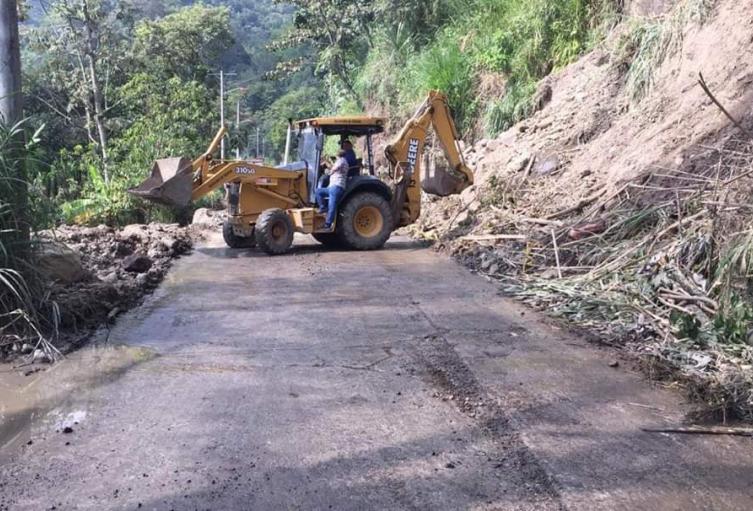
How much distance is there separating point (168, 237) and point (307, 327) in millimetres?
7223

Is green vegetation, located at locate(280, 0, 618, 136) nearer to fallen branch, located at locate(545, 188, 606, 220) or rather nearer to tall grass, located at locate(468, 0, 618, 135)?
tall grass, located at locate(468, 0, 618, 135)

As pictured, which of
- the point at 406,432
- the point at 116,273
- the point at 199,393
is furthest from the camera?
the point at 116,273

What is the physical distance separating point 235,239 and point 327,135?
259cm

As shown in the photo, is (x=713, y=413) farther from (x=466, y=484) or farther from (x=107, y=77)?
(x=107, y=77)

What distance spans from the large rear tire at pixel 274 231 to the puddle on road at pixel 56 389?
585cm

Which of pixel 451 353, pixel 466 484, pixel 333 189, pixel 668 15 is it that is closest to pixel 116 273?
pixel 333 189

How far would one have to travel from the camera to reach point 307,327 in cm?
749

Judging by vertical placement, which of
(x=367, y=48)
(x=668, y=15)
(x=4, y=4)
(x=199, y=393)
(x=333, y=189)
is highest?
(x=367, y=48)

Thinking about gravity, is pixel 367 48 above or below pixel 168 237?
above

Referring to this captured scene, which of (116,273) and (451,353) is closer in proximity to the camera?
(451,353)

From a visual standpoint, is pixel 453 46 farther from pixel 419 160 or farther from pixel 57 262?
pixel 57 262

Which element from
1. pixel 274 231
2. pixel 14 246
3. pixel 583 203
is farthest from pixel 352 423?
pixel 274 231

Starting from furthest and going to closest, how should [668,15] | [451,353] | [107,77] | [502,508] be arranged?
[107,77], [668,15], [451,353], [502,508]

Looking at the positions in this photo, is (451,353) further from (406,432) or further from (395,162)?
(395,162)
